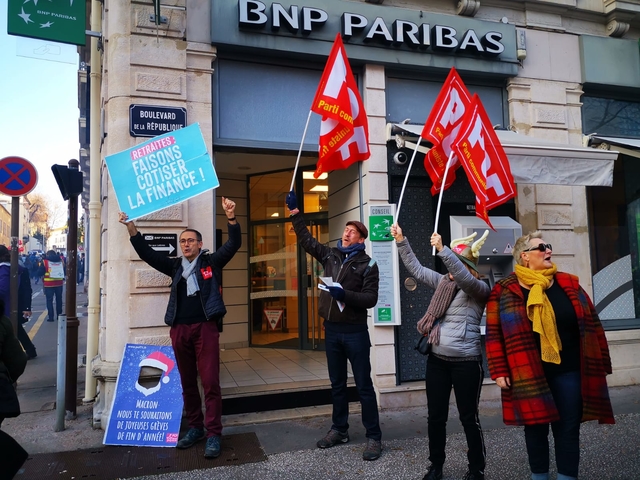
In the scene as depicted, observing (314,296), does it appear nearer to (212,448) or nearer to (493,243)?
(493,243)

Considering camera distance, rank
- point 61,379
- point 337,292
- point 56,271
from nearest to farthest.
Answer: point 337,292
point 61,379
point 56,271

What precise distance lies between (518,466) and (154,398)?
10.8 feet

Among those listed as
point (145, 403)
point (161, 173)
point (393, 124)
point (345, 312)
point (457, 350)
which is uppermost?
point (393, 124)

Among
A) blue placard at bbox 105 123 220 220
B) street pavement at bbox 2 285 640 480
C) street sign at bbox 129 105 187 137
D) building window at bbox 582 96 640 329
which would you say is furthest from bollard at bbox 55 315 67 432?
building window at bbox 582 96 640 329

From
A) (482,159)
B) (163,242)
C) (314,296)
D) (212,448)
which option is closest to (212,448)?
(212,448)

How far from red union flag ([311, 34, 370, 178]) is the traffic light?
279cm

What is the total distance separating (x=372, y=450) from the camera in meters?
4.20

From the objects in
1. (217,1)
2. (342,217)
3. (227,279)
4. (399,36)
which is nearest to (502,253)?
(342,217)

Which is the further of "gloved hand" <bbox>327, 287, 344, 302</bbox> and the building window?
the building window

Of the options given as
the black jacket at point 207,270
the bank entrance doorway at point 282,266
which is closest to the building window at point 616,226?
the bank entrance doorway at point 282,266

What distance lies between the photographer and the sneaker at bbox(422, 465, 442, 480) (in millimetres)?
3715

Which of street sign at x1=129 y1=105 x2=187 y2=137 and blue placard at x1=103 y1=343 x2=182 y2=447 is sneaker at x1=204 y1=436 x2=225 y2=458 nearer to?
blue placard at x1=103 y1=343 x2=182 y2=447

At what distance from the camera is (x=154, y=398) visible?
15.5 feet

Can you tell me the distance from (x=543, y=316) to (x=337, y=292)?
162 centimetres
